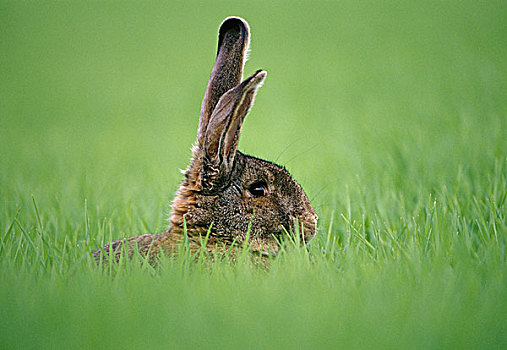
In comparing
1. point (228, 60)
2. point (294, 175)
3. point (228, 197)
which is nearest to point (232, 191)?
point (228, 197)

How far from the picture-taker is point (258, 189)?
4.50 meters

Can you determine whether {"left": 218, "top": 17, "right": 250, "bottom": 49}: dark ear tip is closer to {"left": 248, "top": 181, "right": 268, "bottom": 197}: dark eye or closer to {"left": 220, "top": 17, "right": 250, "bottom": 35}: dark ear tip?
{"left": 220, "top": 17, "right": 250, "bottom": 35}: dark ear tip

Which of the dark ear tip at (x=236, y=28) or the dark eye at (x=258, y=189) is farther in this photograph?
the dark ear tip at (x=236, y=28)

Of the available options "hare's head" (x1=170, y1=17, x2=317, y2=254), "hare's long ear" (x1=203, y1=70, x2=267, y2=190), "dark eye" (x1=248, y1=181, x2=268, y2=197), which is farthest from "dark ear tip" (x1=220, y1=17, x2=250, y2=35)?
"dark eye" (x1=248, y1=181, x2=268, y2=197)

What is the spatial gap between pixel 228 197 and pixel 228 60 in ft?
3.93

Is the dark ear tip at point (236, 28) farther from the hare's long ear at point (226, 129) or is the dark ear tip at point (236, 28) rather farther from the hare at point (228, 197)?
the hare's long ear at point (226, 129)

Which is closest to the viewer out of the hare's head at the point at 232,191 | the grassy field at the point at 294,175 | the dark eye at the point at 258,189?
the grassy field at the point at 294,175

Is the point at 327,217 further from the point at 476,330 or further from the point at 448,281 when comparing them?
the point at 476,330

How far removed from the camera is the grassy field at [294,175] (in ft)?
A: 9.23

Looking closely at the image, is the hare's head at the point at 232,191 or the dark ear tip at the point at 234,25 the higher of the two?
the dark ear tip at the point at 234,25

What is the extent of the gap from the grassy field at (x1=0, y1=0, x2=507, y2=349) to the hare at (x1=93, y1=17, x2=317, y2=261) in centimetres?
33

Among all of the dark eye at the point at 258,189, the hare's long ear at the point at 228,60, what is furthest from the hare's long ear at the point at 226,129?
the hare's long ear at the point at 228,60

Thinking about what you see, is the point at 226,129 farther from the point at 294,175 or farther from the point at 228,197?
the point at 294,175

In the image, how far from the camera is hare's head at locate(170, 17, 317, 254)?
4227 millimetres
